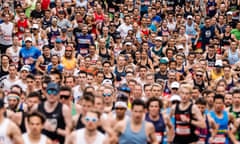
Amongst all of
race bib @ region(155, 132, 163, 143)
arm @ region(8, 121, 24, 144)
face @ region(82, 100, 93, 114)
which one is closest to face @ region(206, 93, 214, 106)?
race bib @ region(155, 132, 163, 143)

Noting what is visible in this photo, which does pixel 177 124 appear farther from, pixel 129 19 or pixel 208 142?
pixel 129 19

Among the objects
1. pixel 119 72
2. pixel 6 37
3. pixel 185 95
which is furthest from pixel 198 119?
pixel 6 37

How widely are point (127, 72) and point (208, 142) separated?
406cm

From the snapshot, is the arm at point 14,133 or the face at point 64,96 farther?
the face at point 64,96

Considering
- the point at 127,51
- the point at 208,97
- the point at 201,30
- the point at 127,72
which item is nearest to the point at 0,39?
the point at 127,51

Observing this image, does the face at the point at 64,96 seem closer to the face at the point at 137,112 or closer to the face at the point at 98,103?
the face at the point at 98,103

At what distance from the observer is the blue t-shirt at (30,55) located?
16.1 meters

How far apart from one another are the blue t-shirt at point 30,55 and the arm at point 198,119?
630 cm

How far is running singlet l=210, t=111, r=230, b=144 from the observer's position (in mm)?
11031

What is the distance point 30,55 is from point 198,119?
6649mm

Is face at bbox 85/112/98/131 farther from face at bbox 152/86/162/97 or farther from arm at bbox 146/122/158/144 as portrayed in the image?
face at bbox 152/86/162/97

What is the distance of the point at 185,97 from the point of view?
10906mm

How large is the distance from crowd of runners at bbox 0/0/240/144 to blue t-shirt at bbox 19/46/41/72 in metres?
0.03

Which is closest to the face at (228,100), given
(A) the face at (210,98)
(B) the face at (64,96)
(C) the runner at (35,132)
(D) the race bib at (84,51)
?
(A) the face at (210,98)
